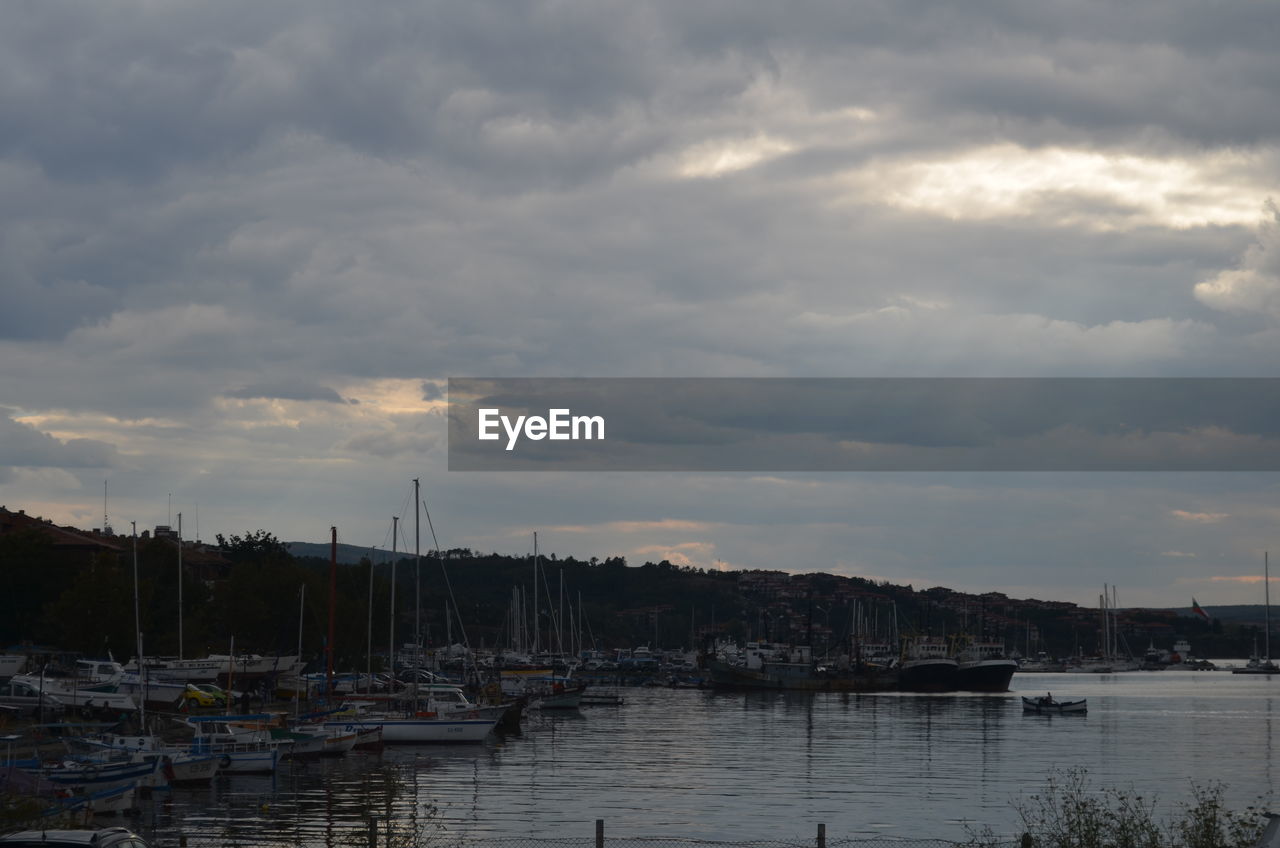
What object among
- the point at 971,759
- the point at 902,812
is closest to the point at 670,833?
the point at 902,812

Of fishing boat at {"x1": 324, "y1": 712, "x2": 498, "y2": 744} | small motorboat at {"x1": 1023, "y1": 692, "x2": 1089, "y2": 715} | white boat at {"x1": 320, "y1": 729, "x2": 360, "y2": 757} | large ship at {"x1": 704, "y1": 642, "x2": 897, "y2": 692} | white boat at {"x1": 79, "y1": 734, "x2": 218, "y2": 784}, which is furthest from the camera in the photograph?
large ship at {"x1": 704, "y1": 642, "x2": 897, "y2": 692}

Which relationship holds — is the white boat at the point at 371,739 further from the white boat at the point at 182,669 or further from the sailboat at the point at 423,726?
the white boat at the point at 182,669

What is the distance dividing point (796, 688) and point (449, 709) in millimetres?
104324

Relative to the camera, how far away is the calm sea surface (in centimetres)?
4969

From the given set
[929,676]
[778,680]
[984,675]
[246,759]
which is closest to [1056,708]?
[929,676]

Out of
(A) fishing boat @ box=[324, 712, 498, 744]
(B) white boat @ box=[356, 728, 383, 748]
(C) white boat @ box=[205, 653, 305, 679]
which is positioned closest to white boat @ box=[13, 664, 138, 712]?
(A) fishing boat @ box=[324, 712, 498, 744]

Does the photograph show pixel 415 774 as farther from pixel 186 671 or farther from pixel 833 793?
pixel 186 671

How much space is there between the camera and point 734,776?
70312 mm

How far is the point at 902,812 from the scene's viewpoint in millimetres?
55312

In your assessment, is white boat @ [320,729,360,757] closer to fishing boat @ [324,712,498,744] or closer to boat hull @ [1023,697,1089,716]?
fishing boat @ [324,712,498,744]

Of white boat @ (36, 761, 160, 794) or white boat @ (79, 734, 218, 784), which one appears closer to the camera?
white boat @ (36, 761, 160, 794)

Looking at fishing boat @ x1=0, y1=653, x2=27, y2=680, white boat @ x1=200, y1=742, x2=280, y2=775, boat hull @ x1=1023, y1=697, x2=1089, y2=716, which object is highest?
fishing boat @ x1=0, y1=653, x2=27, y2=680

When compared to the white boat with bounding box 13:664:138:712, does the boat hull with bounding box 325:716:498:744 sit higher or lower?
lower

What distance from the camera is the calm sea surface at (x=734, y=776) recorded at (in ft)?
163
